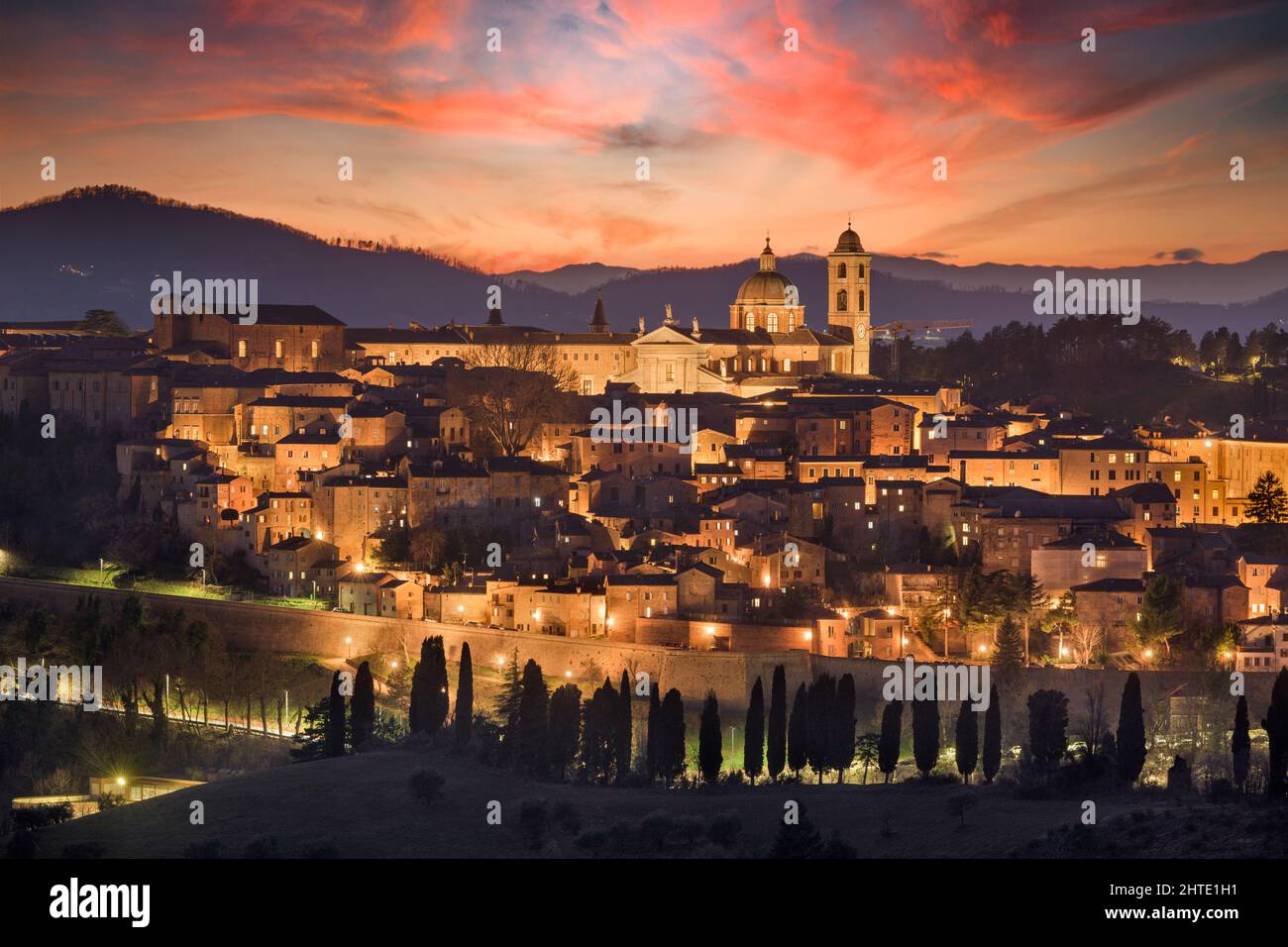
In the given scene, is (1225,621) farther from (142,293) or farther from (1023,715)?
(142,293)

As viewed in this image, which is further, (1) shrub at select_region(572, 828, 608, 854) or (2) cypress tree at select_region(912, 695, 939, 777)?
(2) cypress tree at select_region(912, 695, 939, 777)

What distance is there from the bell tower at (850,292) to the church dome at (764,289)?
58.2 inches

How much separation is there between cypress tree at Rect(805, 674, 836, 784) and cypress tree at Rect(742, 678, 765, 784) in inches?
23.0

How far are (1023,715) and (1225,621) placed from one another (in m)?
4.01

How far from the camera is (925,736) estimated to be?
77.9 ft

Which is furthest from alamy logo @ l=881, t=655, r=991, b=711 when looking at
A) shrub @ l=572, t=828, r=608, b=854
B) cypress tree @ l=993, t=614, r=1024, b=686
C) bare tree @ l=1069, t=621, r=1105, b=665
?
shrub @ l=572, t=828, r=608, b=854

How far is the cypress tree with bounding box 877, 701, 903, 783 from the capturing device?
23719 mm

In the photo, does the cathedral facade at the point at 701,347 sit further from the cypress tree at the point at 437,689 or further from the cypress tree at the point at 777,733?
the cypress tree at the point at 777,733

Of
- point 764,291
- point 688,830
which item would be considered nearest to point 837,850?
point 688,830

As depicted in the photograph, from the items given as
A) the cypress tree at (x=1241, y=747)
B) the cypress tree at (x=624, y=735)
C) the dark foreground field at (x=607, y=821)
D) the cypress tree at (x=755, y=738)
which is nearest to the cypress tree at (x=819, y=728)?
the cypress tree at (x=755, y=738)

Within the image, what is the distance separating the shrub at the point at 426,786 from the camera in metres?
22.0

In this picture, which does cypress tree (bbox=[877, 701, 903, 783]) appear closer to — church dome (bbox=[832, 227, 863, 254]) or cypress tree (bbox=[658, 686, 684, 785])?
cypress tree (bbox=[658, 686, 684, 785])

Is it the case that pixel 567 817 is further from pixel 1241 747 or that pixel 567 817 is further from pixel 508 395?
pixel 508 395
